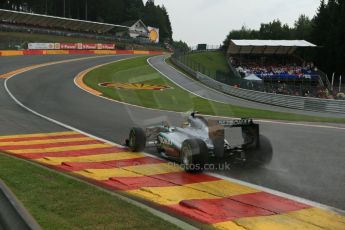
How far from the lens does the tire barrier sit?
34.2 meters

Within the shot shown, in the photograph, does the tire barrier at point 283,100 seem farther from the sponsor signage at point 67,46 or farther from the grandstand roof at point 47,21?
the grandstand roof at point 47,21

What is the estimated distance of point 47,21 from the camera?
103000 mm

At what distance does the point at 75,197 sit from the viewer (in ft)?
22.4

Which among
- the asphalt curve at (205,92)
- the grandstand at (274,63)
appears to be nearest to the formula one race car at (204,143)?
the asphalt curve at (205,92)

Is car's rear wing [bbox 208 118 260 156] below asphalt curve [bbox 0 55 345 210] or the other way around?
the other way around

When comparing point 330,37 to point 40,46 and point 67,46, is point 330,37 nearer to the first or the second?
point 67,46

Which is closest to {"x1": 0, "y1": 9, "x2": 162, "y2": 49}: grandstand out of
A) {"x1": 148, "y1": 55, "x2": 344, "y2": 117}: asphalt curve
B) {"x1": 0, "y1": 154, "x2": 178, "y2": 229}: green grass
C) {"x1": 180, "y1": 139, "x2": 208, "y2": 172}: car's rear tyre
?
{"x1": 148, "y1": 55, "x2": 344, "y2": 117}: asphalt curve

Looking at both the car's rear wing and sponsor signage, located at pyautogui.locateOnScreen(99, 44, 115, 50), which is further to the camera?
sponsor signage, located at pyautogui.locateOnScreen(99, 44, 115, 50)

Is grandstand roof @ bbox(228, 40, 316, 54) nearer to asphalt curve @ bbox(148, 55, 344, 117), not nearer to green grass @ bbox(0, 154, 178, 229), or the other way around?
asphalt curve @ bbox(148, 55, 344, 117)

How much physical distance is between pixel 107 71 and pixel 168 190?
37970 millimetres

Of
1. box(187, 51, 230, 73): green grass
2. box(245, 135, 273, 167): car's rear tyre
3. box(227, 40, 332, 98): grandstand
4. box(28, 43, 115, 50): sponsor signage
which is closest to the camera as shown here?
box(245, 135, 273, 167): car's rear tyre

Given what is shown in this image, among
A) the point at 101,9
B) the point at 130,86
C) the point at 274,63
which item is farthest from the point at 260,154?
the point at 101,9

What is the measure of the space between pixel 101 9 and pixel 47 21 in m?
47.8

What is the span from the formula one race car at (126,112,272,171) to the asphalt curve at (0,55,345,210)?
39 cm
